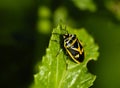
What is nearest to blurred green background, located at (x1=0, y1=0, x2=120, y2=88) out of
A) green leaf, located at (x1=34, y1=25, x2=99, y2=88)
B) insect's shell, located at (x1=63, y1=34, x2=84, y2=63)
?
insect's shell, located at (x1=63, y1=34, x2=84, y2=63)

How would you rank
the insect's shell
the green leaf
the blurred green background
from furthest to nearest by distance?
the blurred green background, the insect's shell, the green leaf

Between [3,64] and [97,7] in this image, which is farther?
[3,64]

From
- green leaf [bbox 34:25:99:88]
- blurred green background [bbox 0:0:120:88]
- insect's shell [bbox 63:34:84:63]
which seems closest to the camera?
green leaf [bbox 34:25:99:88]

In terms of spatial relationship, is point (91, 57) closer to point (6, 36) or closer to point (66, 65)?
point (66, 65)

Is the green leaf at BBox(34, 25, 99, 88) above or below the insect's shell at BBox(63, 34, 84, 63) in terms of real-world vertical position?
below

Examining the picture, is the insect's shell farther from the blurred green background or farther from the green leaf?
the blurred green background

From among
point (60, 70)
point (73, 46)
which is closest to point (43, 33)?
point (73, 46)

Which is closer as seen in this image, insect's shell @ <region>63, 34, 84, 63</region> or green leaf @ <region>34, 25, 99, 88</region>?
green leaf @ <region>34, 25, 99, 88</region>

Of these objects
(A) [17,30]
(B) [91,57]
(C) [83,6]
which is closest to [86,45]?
(B) [91,57]
